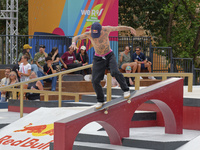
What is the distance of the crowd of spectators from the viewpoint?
13.6 m

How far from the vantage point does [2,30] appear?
27.5 m

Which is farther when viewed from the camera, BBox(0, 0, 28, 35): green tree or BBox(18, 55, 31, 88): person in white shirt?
BBox(0, 0, 28, 35): green tree

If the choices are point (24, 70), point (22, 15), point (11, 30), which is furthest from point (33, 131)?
point (22, 15)

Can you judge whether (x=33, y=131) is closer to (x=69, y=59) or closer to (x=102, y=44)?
(x=102, y=44)

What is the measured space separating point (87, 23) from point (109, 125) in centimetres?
1063

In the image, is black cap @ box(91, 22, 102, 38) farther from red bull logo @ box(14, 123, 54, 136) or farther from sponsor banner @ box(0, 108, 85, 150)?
red bull logo @ box(14, 123, 54, 136)

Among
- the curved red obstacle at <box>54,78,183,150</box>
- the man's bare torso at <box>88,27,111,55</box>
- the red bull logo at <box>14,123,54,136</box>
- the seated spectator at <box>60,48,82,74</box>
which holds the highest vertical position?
the man's bare torso at <box>88,27,111,55</box>

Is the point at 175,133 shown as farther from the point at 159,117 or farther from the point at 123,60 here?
the point at 123,60

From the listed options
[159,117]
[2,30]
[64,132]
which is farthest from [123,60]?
[2,30]

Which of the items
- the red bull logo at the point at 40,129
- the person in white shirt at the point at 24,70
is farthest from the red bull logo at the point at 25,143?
the person in white shirt at the point at 24,70

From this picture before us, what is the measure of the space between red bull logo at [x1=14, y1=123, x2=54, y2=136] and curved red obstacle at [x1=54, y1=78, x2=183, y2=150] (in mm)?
2056

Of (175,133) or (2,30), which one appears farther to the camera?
(2,30)

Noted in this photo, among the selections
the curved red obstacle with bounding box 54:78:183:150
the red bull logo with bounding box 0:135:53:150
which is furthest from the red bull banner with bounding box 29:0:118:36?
the curved red obstacle with bounding box 54:78:183:150

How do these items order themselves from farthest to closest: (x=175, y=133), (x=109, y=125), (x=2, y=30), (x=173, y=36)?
(x=2, y=30) < (x=173, y=36) < (x=175, y=133) < (x=109, y=125)
